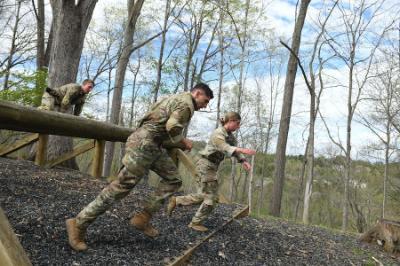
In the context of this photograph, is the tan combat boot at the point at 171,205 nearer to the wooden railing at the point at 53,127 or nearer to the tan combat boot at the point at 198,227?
the tan combat boot at the point at 198,227

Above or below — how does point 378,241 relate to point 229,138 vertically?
below

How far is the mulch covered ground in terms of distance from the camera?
3.75 m

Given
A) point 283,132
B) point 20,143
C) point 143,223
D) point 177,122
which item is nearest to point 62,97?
point 20,143

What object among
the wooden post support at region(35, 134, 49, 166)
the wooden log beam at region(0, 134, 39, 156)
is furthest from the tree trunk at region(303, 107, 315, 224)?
the wooden log beam at region(0, 134, 39, 156)

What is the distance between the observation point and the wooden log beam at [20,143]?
708cm

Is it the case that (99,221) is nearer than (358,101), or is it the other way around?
(99,221)

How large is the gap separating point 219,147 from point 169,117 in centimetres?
146

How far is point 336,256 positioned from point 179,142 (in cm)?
339

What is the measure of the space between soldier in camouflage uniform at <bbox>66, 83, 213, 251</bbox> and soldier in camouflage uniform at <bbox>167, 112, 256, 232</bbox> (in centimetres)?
107

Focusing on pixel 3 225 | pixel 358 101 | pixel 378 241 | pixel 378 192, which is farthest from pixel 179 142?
pixel 378 192

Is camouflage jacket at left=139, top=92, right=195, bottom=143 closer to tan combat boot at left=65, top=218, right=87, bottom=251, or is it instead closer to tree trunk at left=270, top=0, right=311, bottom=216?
tan combat boot at left=65, top=218, right=87, bottom=251

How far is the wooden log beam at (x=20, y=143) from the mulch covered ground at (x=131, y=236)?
1.51ft

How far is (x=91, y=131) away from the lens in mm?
6176

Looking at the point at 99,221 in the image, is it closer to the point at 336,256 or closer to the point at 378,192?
the point at 336,256
